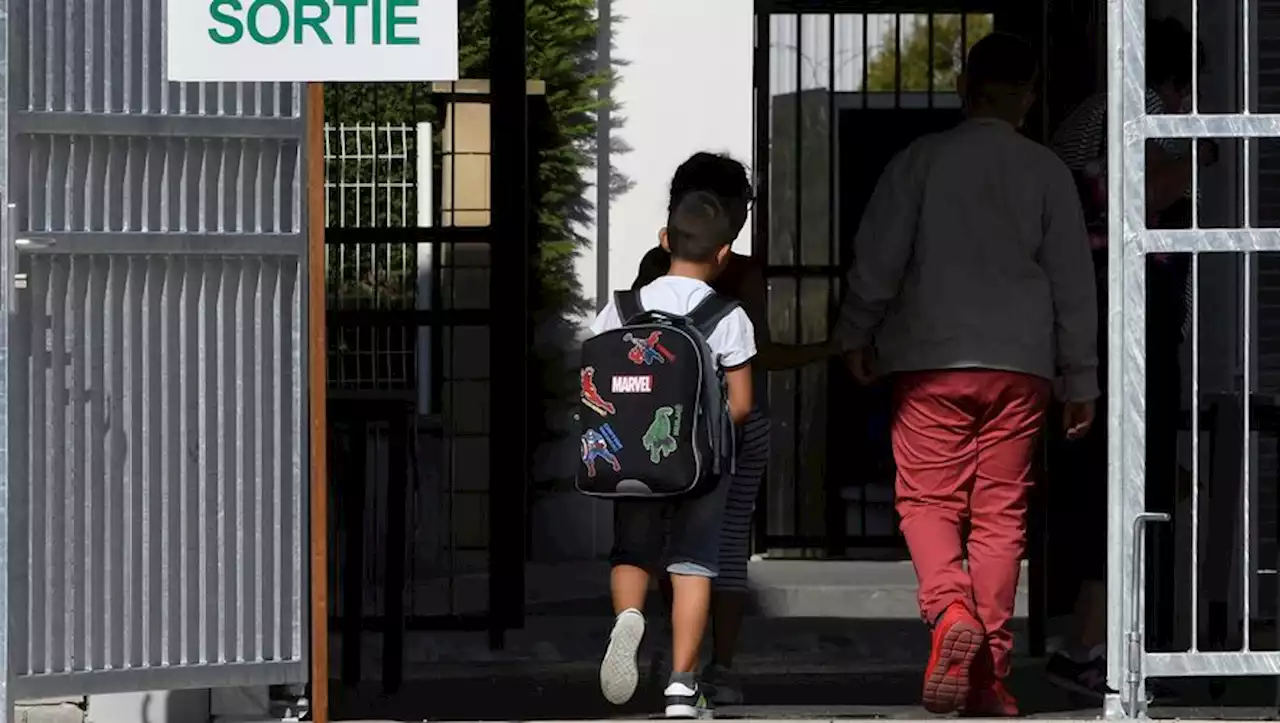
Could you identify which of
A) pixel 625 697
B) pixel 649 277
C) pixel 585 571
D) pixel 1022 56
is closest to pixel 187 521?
pixel 625 697

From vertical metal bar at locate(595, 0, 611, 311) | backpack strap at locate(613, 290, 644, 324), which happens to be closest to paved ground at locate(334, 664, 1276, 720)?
backpack strap at locate(613, 290, 644, 324)

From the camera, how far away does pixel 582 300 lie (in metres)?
12.5

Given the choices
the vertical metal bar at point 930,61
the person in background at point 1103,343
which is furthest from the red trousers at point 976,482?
the vertical metal bar at point 930,61

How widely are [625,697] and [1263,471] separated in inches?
71.8

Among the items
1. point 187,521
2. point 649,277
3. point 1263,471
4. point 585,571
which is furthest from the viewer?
point 585,571

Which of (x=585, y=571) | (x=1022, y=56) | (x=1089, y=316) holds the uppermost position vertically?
(x=1022, y=56)

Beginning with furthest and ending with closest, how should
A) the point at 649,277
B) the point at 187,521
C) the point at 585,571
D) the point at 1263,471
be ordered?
the point at 585,571, the point at 649,277, the point at 1263,471, the point at 187,521

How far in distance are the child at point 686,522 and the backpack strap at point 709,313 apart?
0.01 metres

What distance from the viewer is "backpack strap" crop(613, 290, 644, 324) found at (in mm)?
7824

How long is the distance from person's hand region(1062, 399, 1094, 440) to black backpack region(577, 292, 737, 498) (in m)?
1.03

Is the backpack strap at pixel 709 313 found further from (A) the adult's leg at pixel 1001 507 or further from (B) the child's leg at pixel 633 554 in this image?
(A) the adult's leg at pixel 1001 507

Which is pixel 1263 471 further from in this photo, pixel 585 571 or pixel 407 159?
pixel 585 571

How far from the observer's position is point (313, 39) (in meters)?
7.01

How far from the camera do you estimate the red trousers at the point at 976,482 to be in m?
8.09
